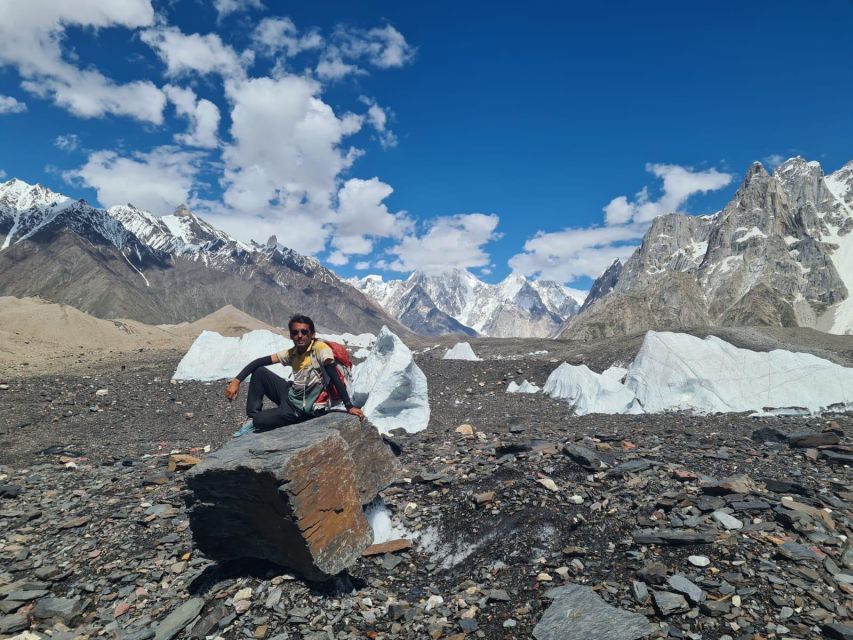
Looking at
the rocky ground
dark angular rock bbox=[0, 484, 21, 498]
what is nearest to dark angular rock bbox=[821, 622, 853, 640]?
the rocky ground

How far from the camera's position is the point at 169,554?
18.2 ft

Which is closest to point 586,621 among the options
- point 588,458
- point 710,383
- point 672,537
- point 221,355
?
point 672,537

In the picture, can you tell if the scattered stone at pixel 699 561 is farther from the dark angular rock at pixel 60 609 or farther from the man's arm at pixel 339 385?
the dark angular rock at pixel 60 609

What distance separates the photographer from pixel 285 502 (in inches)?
164

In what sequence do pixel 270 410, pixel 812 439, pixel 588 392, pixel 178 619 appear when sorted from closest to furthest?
pixel 178 619 → pixel 270 410 → pixel 812 439 → pixel 588 392

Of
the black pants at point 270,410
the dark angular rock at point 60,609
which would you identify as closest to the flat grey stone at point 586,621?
the black pants at point 270,410

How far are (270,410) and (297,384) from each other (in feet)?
1.84

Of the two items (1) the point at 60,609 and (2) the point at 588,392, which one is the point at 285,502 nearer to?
(1) the point at 60,609

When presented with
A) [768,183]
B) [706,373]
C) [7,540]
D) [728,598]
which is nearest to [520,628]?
[728,598]

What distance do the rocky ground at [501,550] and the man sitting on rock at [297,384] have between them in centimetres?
128

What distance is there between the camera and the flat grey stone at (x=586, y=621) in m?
3.70

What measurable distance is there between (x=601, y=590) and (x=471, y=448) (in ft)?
17.0

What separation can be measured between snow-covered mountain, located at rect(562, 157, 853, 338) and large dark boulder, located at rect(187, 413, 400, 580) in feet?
297

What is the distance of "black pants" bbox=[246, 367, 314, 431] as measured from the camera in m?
5.68
